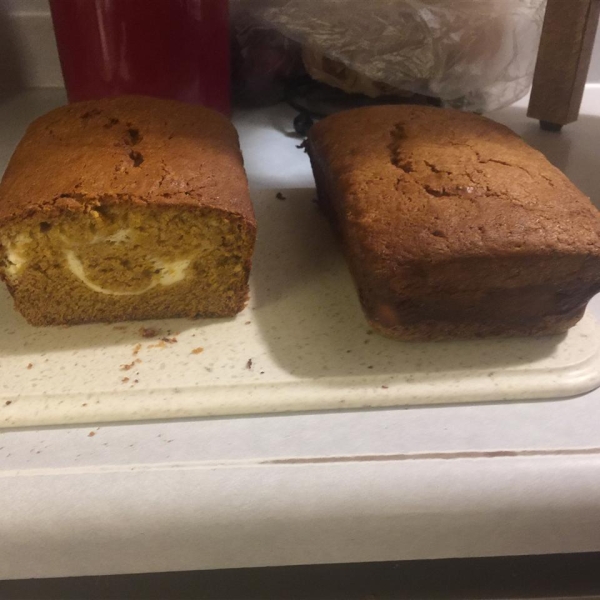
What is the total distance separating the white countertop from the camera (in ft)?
1.78

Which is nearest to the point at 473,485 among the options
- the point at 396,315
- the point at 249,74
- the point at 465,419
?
the point at 465,419

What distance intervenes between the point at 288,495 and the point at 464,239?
34 cm

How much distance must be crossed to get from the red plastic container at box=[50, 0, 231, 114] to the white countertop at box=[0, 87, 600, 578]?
769 mm

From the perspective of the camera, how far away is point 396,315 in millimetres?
727

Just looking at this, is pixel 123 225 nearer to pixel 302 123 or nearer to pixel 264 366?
pixel 264 366

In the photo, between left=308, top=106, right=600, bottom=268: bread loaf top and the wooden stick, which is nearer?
left=308, top=106, right=600, bottom=268: bread loaf top

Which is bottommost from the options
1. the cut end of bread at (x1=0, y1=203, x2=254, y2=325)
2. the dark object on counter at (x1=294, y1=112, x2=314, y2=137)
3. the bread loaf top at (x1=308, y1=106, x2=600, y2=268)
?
the dark object on counter at (x1=294, y1=112, x2=314, y2=137)

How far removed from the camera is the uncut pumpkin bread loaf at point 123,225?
2.29 ft

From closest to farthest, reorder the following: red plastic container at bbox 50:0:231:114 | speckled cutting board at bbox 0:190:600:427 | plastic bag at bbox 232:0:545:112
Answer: speckled cutting board at bbox 0:190:600:427 → red plastic container at bbox 50:0:231:114 → plastic bag at bbox 232:0:545:112

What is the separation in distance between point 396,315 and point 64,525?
43 cm

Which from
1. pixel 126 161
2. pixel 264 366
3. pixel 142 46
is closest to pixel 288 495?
pixel 264 366

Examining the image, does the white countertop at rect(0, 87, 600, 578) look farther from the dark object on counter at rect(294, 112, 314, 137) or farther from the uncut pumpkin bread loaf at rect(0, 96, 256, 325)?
the dark object on counter at rect(294, 112, 314, 137)

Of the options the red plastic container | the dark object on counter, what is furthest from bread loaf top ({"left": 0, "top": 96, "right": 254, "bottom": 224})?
the dark object on counter

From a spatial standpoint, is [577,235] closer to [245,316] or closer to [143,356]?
[245,316]
